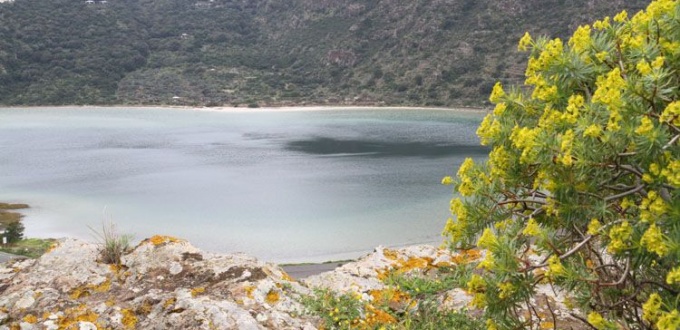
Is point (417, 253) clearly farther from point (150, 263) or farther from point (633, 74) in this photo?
point (633, 74)

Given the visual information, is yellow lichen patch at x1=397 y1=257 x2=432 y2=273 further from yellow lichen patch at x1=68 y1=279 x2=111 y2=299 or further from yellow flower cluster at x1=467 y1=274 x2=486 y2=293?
yellow lichen patch at x1=68 y1=279 x2=111 y2=299

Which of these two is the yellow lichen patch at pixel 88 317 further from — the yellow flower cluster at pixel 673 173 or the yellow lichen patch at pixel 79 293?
the yellow flower cluster at pixel 673 173

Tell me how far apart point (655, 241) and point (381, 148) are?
55052 millimetres

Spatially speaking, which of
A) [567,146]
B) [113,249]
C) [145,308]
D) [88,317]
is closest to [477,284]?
[567,146]

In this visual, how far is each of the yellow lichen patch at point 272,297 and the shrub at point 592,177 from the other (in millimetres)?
1332

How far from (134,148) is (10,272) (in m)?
58.1

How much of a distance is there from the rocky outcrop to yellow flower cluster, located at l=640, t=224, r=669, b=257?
106 centimetres

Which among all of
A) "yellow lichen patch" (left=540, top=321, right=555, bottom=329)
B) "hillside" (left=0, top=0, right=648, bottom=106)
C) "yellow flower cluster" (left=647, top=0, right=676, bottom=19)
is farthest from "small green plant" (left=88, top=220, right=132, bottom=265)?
"hillside" (left=0, top=0, right=648, bottom=106)

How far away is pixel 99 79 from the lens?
98.1m

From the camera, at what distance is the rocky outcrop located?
3682mm

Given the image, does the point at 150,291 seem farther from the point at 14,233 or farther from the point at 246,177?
the point at 246,177

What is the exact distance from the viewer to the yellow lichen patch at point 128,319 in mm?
3663

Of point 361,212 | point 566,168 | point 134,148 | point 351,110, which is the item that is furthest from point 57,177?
point 351,110

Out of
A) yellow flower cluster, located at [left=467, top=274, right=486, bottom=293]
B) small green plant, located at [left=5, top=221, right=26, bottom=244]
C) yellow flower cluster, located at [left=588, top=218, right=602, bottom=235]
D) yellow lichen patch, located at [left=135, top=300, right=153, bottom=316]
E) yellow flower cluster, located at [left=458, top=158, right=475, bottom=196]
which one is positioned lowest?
small green plant, located at [left=5, top=221, right=26, bottom=244]
